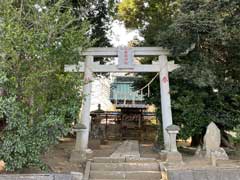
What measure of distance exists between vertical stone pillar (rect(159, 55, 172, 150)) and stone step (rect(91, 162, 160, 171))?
158cm

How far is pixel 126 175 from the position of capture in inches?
285

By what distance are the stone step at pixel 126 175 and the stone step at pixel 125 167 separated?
0.21 metres

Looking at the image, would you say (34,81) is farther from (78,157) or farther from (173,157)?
(173,157)

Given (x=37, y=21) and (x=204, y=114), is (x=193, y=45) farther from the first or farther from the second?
(x=37, y=21)

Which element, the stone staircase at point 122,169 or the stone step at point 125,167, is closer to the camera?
the stone staircase at point 122,169

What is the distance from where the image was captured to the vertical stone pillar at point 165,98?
9328mm

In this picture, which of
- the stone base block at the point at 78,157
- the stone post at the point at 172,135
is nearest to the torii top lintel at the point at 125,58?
the stone post at the point at 172,135

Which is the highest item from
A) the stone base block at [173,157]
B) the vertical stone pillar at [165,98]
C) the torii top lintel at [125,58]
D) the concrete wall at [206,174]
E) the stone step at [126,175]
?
the torii top lintel at [125,58]

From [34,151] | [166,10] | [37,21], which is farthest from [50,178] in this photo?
[166,10]

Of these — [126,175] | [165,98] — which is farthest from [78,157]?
[165,98]

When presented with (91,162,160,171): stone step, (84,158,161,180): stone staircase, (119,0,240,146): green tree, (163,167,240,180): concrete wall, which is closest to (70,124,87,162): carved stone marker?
(84,158,161,180): stone staircase

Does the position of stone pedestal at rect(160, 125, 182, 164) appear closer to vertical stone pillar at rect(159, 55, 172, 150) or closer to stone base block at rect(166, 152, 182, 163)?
stone base block at rect(166, 152, 182, 163)

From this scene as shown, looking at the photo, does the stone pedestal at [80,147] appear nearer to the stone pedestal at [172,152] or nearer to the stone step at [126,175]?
the stone step at [126,175]

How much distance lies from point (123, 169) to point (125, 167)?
9 centimetres
